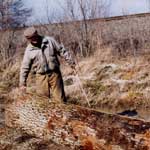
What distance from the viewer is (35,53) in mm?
8945

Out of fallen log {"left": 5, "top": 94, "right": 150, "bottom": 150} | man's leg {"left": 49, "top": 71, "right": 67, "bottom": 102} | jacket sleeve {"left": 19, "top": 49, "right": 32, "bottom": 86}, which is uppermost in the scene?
jacket sleeve {"left": 19, "top": 49, "right": 32, "bottom": 86}

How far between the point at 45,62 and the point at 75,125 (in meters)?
1.68

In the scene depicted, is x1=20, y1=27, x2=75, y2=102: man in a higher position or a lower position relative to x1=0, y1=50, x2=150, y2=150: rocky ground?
higher

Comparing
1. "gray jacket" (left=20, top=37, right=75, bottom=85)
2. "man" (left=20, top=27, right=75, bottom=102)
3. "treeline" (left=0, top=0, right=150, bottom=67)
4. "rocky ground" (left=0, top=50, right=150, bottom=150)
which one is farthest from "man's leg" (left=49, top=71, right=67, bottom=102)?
"treeline" (left=0, top=0, right=150, bottom=67)

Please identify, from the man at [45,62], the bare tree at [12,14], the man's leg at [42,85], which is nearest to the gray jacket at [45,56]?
the man at [45,62]

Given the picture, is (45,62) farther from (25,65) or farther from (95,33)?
(95,33)

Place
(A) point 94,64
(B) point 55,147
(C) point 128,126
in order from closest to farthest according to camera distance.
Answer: (C) point 128,126
(B) point 55,147
(A) point 94,64

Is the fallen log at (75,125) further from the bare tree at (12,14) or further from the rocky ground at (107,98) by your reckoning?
the bare tree at (12,14)

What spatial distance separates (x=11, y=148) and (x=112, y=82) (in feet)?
20.9

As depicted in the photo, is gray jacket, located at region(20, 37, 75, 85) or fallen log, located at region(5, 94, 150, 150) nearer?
fallen log, located at region(5, 94, 150, 150)

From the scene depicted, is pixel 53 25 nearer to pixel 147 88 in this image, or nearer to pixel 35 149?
pixel 147 88

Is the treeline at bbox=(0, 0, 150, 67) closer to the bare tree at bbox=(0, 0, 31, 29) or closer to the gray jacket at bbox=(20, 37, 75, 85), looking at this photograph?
the bare tree at bbox=(0, 0, 31, 29)

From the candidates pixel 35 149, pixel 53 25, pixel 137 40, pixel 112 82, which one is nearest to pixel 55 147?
pixel 35 149

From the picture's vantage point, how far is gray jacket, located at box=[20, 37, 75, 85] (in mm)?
8945
